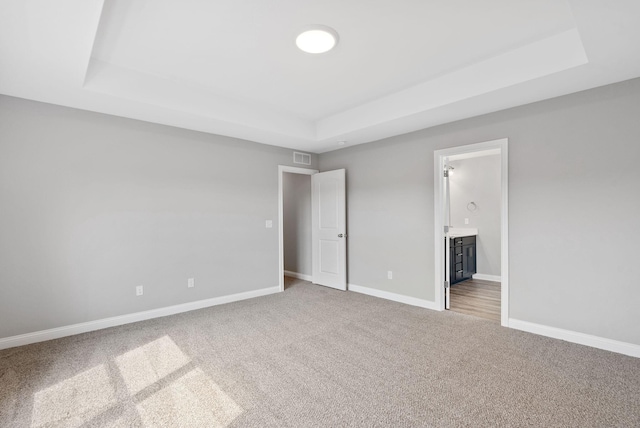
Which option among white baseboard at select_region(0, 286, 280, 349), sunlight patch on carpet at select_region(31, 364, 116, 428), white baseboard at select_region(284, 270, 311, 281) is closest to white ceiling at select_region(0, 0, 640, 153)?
white baseboard at select_region(0, 286, 280, 349)

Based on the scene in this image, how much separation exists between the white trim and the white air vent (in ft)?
12.6

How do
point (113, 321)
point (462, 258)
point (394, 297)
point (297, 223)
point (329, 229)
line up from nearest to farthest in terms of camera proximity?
1. point (113, 321)
2. point (394, 297)
3. point (329, 229)
4. point (462, 258)
5. point (297, 223)

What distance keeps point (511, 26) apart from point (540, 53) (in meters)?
0.45

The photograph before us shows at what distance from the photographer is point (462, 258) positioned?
5.52m

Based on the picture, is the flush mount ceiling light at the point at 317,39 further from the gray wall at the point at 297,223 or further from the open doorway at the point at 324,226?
the gray wall at the point at 297,223

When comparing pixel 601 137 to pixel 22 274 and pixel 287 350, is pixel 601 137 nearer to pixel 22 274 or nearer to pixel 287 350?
pixel 287 350

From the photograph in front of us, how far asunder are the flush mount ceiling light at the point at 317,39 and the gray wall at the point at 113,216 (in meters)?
2.29

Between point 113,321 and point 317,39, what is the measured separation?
3.66 meters

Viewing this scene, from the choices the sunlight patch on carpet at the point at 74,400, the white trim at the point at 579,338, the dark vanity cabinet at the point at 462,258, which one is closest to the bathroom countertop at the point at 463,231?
the dark vanity cabinet at the point at 462,258

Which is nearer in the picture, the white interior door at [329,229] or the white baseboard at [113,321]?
the white baseboard at [113,321]

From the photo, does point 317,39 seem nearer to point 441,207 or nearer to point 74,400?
point 441,207

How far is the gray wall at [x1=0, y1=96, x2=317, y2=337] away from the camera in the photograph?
294 centimetres

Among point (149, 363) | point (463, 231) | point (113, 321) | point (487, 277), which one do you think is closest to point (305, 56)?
point (149, 363)

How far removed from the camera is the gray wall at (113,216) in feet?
9.65
